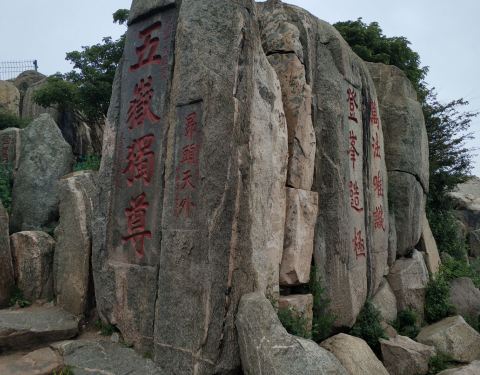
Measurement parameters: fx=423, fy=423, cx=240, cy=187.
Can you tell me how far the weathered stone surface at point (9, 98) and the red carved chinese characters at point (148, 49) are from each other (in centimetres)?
1373

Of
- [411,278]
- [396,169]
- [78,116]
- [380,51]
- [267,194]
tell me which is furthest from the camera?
[78,116]

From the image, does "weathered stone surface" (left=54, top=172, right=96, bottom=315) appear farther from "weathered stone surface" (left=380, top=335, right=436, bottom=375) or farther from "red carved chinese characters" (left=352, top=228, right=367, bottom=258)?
"weathered stone surface" (left=380, top=335, right=436, bottom=375)

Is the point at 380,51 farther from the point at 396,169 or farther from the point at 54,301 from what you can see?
the point at 54,301

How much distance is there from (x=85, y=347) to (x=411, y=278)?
226 inches

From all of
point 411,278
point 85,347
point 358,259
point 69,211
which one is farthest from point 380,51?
point 85,347

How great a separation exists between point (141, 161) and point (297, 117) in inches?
84.7

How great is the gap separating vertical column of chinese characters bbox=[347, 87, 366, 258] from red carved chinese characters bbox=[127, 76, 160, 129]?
3.19 metres

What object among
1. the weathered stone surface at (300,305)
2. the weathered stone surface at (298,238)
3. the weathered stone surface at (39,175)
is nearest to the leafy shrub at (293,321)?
the weathered stone surface at (300,305)

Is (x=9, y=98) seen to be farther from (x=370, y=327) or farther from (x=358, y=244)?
(x=370, y=327)

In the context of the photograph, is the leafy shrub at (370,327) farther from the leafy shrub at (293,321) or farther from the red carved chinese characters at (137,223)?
the red carved chinese characters at (137,223)

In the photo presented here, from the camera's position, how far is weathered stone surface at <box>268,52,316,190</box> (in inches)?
A: 225

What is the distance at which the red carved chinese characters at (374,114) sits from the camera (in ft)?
25.1

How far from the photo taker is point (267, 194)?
15.8 ft

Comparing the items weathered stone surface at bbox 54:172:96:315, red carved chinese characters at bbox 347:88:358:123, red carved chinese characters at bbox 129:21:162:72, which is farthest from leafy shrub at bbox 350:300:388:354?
red carved chinese characters at bbox 129:21:162:72
